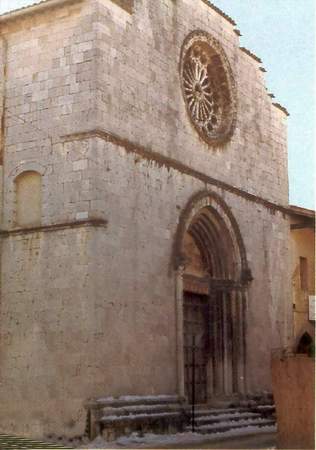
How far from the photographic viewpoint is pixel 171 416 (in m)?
15.1

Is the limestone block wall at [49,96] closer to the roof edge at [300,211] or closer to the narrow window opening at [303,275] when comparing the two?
the roof edge at [300,211]

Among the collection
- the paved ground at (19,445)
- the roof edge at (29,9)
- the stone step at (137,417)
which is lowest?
the stone step at (137,417)

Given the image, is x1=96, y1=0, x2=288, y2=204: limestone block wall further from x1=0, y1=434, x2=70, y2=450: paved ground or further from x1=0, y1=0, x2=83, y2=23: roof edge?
x1=0, y1=434, x2=70, y2=450: paved ground

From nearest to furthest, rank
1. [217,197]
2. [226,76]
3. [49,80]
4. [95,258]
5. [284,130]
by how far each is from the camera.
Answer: [95,258] < [49,80] < [217,197] < [226,76] < [284,130]

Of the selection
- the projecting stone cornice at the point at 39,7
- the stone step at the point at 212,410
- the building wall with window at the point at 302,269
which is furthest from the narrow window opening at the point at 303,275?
the projecting stone cornice at the point at 39,7

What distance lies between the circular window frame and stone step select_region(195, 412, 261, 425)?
6.23 m

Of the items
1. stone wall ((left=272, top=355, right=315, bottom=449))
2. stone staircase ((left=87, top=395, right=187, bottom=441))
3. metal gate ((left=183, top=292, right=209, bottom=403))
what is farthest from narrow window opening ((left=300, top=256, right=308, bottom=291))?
stone wall ((left=272, top=355, right=315, bottom=449))

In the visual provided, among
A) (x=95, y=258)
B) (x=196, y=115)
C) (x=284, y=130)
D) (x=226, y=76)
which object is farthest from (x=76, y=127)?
(x=284, y=130)

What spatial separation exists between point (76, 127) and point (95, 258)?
2.53 metres

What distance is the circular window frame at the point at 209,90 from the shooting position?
1847 cm

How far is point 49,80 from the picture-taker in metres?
15.3

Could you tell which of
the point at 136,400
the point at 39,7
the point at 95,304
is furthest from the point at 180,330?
the point at 39,7

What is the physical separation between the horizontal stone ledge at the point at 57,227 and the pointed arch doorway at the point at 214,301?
390 cm

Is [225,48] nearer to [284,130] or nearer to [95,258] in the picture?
[284,130]
